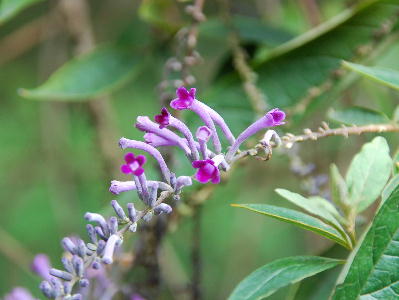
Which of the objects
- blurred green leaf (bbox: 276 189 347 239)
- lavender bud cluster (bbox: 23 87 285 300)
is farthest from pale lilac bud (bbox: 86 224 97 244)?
blurred green leaf (bbox: 276 189 347 239)

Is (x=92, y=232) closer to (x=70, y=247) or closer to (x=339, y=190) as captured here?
(x=70, y=247)

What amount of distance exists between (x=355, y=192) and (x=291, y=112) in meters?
0.34

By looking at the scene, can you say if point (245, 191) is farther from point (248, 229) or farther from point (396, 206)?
point (396, 206)

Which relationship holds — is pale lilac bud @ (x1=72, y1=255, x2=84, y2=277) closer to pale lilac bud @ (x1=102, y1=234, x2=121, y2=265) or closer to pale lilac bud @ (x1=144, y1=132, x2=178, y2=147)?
pale lilac bud @ (x1=102, y1=234, x2=121, y2=265)

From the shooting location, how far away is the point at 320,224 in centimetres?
83

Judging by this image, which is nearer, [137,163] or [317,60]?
[137,163]

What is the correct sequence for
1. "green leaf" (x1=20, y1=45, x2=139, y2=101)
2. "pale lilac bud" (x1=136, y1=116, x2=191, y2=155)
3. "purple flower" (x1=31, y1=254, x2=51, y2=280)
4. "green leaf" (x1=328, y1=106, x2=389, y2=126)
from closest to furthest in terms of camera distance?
"pale lilac bud" (x1=136, y1=116, x2=191, y2=155)
"green leaf" (x1=328, y1=106, x2=389, y2=126)
"purple flower" (x1=31, y1=254, x2=51, y2=280)
"green leaf" (x1=20, y1=45, x2=139, y2=101)

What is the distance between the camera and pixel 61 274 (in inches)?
30.4

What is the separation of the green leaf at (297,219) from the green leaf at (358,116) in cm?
21

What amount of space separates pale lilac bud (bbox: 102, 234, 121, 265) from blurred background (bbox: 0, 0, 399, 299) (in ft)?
1.43

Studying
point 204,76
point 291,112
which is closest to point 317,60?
point 291,112

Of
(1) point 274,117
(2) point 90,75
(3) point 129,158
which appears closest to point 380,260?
(1) point 274,117

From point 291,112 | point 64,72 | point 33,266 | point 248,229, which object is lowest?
point 248,229

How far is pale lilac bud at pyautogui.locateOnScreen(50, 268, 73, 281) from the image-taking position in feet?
2.52
